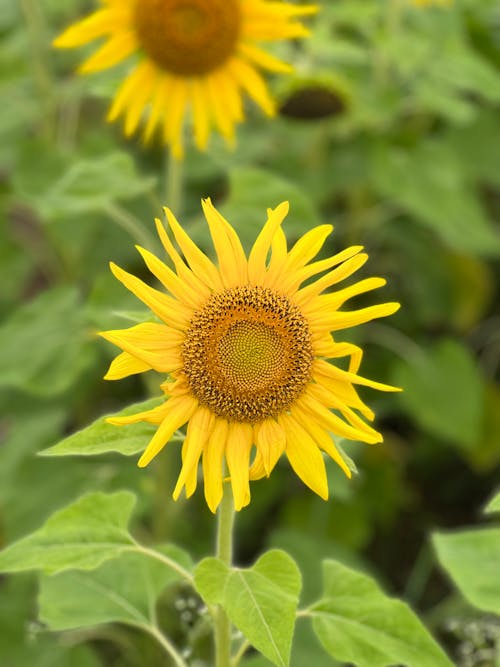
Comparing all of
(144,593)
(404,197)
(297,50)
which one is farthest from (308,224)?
(297,50)

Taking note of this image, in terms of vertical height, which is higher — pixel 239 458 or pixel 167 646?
pixel 239 458

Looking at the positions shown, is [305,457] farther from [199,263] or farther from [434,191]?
[434,191]

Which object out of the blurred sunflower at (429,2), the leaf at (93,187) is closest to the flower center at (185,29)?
the leaf at (93,187)

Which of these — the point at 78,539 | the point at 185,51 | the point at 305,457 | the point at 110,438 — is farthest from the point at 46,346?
the point at 305,457

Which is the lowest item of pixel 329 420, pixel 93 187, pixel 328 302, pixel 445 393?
pixel 445 393

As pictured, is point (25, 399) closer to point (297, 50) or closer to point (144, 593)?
point (144, 593)

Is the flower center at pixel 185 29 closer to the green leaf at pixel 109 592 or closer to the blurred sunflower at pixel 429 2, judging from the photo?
the blurred sunflower at pixel 429 2

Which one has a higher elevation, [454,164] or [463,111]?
[463,111]

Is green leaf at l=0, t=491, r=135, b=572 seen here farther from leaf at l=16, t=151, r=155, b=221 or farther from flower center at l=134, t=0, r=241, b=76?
flower center at l=134, t=0, r=241, b=76
